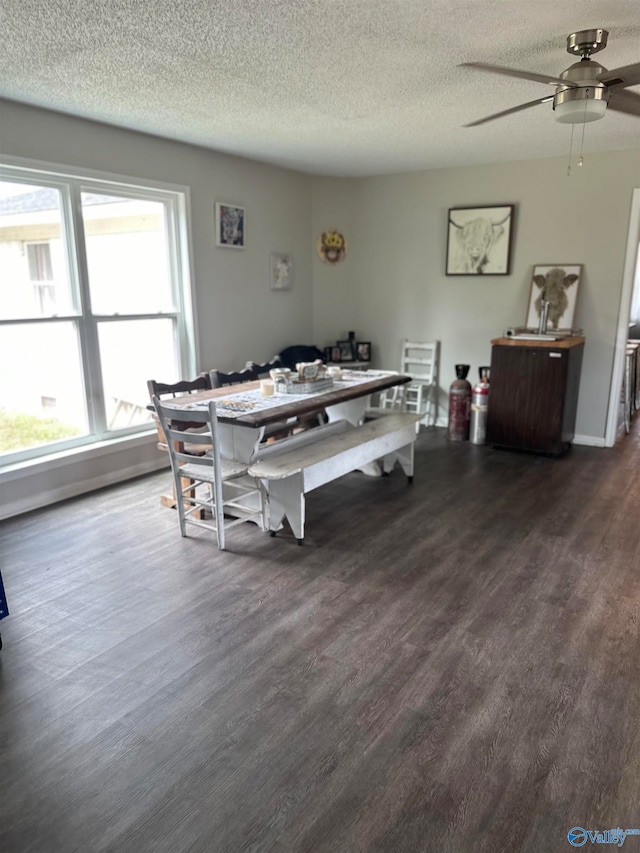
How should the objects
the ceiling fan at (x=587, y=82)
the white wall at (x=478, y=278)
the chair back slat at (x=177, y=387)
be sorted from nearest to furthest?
the ceiling fan at (x=587, y=82)
the chair back slat at (x=177, y=387)
the white wall at (x=478, y=278)

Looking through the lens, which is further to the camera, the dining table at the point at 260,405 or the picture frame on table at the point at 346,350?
the picture frame on table at the point at 346,350

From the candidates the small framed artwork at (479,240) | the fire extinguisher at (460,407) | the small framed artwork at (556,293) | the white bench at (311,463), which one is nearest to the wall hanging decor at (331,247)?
the small framed artwork at (479,240)

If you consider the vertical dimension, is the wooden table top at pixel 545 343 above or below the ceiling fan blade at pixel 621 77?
below

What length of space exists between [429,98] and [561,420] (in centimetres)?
270

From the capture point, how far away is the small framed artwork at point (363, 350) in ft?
20.7

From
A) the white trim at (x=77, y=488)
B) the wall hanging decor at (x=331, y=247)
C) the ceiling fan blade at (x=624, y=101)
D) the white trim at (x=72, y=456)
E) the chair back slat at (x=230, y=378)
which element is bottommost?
the white trim at (x=77, y=488)

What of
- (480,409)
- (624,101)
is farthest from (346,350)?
(624,101)

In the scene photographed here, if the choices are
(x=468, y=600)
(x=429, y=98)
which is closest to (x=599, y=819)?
(x=468, y=600)

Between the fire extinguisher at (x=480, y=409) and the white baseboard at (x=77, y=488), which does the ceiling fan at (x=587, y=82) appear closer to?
the fire extinguisher at (x=480, y=409)

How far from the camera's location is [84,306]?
4141 mm

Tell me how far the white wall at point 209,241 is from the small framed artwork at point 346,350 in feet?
1.24

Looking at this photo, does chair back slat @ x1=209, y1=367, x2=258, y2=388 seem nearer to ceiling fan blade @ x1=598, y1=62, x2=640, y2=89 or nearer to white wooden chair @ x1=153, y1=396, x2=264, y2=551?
white wooden chair @ x1=153, y1=396, x2=264, y2=551

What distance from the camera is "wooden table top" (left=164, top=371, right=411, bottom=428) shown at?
10.4ft

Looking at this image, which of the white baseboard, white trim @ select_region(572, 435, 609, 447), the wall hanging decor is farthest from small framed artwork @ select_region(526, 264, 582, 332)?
→ the white baseboard
